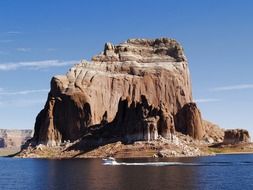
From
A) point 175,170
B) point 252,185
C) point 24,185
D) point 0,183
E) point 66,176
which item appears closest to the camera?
point 252,185

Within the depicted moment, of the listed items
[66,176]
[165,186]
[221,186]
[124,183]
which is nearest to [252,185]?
[221,186]

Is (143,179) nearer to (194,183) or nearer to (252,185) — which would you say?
(194,183)

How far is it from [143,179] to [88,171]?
129 feet

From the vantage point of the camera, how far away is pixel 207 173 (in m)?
162

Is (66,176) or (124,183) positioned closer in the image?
(124,183)

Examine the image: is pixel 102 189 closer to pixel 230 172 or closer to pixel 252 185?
pixel 252 185

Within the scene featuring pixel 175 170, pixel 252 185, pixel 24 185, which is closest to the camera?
pixel 252 185

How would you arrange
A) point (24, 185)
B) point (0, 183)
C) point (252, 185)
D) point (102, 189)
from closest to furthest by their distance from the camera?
point (102, 189) < point (252, 185) < point (24, 185) < point (0, 183)

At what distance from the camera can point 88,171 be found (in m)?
177

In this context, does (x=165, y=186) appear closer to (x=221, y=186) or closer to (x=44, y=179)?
(x=221, y=186)

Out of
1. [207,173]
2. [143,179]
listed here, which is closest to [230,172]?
[207,173]

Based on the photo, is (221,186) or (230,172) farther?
(230,172)

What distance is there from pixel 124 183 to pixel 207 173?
124 ft

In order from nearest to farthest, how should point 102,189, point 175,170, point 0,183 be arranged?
1. point 102,189
2. point 0,183
3. point 175,170
